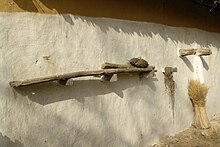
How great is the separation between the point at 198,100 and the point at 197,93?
5.8 inches

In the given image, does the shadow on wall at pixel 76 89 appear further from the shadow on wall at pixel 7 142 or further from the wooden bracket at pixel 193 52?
the wooden bracket at pixel 193 52

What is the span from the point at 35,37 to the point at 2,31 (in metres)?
0.41

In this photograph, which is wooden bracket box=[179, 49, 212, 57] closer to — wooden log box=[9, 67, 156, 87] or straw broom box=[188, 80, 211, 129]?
straw broom box=[188, 80, 211, 129]

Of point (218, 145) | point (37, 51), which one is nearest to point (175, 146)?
point (218, 145)

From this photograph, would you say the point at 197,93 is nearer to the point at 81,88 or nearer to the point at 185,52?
the point at 185,52

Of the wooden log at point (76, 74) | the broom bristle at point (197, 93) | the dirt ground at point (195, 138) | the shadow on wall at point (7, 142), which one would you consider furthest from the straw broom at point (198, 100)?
the shadow on wall at point (7, 142)

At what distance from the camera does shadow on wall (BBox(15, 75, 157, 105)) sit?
13.0ft

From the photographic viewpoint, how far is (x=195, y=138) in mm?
6578

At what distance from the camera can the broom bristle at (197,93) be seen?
711 centimetres

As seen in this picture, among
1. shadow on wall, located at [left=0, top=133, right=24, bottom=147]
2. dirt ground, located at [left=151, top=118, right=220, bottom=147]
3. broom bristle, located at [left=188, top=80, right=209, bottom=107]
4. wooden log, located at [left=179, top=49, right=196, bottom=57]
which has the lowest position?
dirt ground, located at [left=151, top=118, right=220, bottom=147]

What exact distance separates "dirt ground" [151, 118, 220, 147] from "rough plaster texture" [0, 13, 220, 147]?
0.15 metres

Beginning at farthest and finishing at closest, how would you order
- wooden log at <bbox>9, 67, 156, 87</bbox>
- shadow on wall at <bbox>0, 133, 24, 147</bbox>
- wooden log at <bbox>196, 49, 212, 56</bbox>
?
wooden log at <bbox>196, 49, 212, 56</bbox> → wooden log at <bbox>9, 67, 156, 87</bbox> → shadow on wall at <bbox>0, 133, 24, 147</bbox>

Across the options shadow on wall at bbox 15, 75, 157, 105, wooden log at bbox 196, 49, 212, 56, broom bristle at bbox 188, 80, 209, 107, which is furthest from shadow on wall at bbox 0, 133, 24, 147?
wooden log at bbox 196, 49, 212, 56

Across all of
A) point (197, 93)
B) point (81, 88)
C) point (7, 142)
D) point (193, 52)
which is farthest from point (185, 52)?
point (7, 142)
